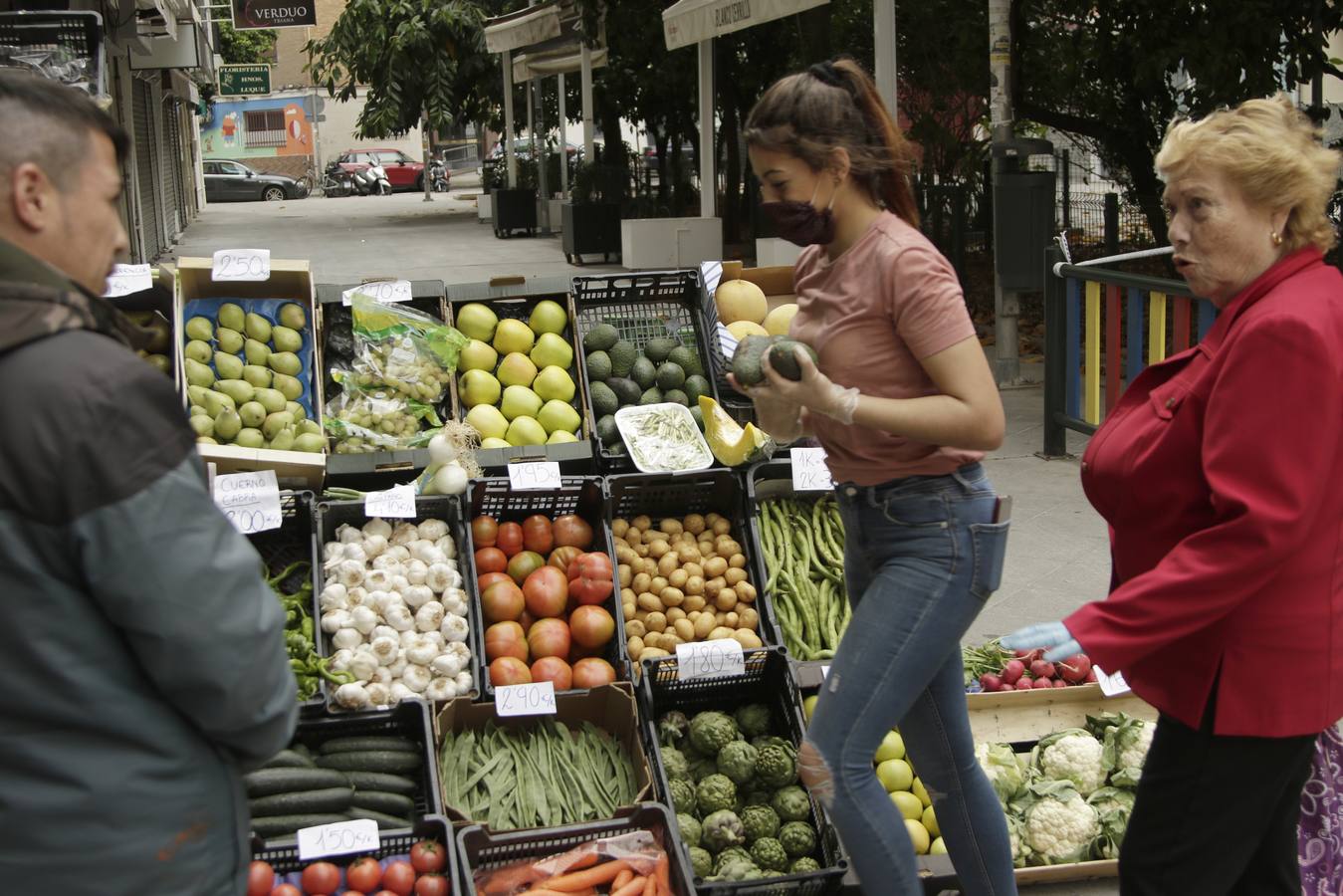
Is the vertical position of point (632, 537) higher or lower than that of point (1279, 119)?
lower

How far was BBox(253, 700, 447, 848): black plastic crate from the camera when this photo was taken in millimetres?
3635

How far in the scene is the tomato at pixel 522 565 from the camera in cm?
433

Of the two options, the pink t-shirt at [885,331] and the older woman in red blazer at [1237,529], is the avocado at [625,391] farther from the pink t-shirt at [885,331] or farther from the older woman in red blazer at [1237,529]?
the older woman in red blazer at [1237,529]

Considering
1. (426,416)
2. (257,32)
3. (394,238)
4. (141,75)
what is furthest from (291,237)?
(257,32)

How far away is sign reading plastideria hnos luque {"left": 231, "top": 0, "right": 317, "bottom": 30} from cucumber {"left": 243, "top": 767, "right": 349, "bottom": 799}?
20.1 metres

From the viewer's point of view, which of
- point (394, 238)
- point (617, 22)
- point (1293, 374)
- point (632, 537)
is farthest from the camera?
point (394, 238)

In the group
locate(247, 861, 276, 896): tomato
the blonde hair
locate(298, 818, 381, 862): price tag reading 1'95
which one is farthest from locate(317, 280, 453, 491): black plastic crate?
the blonde hair

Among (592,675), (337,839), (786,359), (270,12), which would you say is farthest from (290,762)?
(270,12)

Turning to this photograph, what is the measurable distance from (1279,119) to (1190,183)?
0.58 feet

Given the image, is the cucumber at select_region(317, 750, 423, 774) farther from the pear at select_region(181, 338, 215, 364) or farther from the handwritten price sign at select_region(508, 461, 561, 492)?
the pear at select_region(181, 338, 215, 364)

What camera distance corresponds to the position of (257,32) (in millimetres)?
49875

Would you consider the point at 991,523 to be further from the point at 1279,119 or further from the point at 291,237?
the point at 291,237

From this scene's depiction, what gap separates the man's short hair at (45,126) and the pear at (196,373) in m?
3.19

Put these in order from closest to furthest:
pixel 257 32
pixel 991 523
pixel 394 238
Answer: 1. pixel 991 523
2. pixel 394 238
3. pixel 257 32
